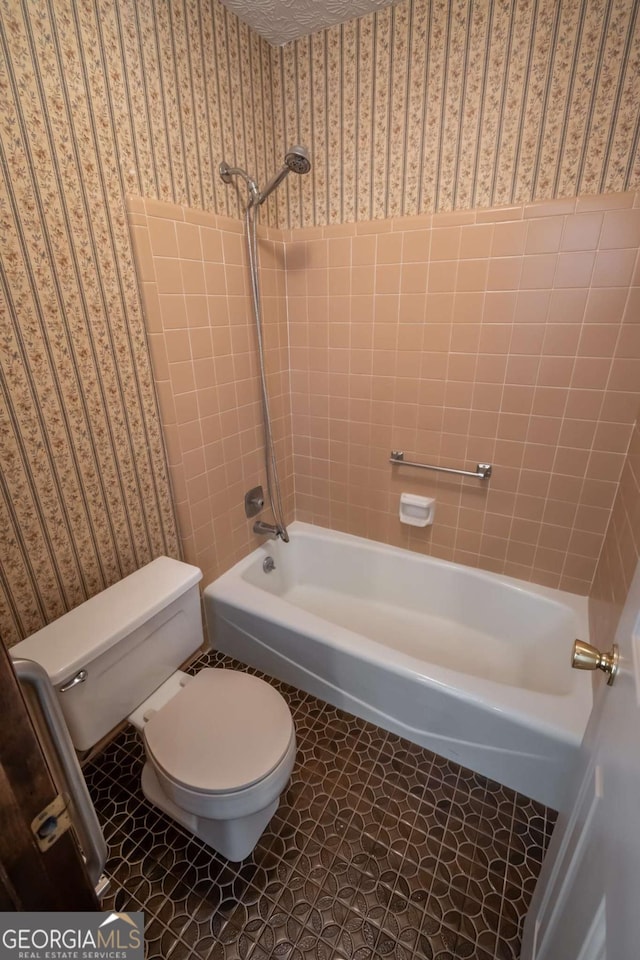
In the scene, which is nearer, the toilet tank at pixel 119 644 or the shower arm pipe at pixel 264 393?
the toilet tank at pixel 119 644

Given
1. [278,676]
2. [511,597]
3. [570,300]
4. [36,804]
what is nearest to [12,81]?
[36,804]

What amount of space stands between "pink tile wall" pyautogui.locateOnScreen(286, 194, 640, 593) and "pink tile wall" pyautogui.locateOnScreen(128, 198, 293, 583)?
0.17m

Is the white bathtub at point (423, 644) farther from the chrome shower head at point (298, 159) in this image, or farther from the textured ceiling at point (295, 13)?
the textured ceiling at point (295, 13)

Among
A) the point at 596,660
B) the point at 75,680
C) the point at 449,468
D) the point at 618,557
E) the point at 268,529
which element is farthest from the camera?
the point at 268,529

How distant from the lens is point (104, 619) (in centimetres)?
115

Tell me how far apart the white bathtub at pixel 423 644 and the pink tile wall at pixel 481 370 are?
0.15m

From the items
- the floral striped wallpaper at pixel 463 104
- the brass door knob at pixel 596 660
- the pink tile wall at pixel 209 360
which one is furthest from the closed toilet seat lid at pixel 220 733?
the floral striped wallpaper at pixel 463 104

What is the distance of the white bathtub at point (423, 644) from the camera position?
129 centimetres

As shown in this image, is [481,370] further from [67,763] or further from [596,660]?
[67,763]

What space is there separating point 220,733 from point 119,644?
14.5 inches

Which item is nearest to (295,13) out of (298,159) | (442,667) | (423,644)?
(298,159)

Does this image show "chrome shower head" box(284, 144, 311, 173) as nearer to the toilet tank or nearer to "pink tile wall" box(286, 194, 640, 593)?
"pink tile wall" box(286, 194, 640, 593)

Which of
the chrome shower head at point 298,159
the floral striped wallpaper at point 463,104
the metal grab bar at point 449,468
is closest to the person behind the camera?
the floral striped wallpaper at point 463,104

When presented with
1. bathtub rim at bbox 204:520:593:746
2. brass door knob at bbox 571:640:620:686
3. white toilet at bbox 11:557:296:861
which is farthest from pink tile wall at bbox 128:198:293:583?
brass door knob at bbox 571:640:620:686
